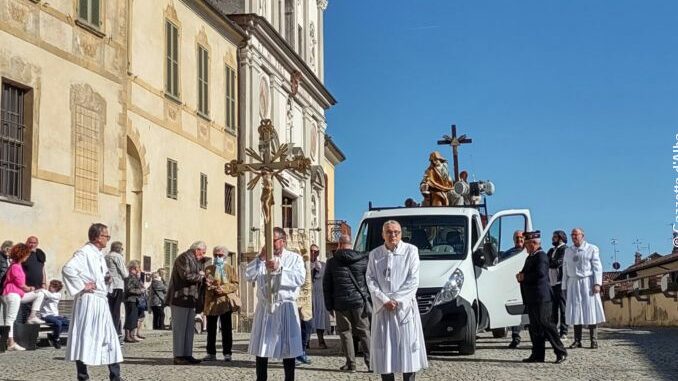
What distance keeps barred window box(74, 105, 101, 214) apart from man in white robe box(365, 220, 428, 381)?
1233cm

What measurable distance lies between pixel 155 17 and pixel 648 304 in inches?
633

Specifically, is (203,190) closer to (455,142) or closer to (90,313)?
(455,142)

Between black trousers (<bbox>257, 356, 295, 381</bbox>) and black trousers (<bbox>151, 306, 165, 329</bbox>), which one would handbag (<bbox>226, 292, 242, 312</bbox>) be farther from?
black trousers (<bbox>151, 306, 165, 329</bbox>)

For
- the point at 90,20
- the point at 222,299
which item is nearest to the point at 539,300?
the point at 222,299

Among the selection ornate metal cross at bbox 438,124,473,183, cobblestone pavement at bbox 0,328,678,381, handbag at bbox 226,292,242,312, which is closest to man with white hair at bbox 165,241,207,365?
cobblestone pavement at bbox 0,328,678,381

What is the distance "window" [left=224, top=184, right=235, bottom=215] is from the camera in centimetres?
3303

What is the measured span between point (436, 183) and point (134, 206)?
1022cm

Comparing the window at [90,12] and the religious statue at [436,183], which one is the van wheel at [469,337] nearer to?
the religious statue at [436,183]

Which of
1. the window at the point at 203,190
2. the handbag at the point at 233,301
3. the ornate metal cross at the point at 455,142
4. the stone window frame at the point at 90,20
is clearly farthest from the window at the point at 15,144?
the ornate metal cross at the point at 455,142

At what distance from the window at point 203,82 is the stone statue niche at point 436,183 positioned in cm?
1299

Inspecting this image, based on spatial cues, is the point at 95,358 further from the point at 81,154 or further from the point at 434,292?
the point at 81,154

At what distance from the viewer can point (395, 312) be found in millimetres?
9461

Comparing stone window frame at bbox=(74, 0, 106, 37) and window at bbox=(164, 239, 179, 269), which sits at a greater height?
stone window frame at bbox=(74, 0, 106, 37)

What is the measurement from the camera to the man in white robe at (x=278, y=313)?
1048 cm
